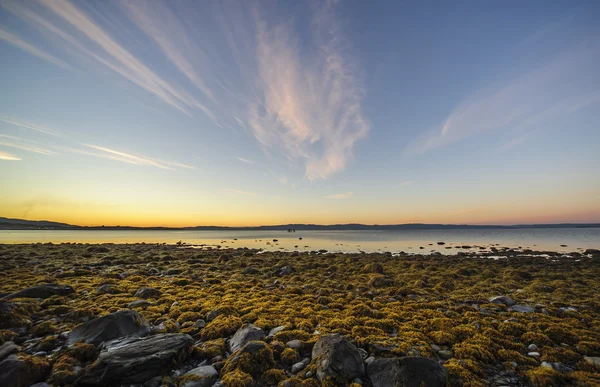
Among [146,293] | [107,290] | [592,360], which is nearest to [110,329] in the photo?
[146,293]

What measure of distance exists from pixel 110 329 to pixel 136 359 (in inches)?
109

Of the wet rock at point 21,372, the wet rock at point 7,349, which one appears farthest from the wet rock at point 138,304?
the wet rock at point 21,372

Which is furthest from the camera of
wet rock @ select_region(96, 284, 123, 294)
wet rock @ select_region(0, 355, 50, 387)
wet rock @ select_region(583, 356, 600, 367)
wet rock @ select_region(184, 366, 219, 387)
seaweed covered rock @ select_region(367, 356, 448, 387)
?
wet rock @ select_region(96, 284, 123, 294)

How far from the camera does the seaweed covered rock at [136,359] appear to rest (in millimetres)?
5949

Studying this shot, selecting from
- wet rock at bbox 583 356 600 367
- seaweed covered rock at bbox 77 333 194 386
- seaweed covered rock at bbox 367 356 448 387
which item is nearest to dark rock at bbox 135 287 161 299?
seaweed covered rock at bbox 77 333 194 386

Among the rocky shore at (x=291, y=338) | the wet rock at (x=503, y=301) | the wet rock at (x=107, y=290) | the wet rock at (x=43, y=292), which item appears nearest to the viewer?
the rocky shore at (x=291, y=338)

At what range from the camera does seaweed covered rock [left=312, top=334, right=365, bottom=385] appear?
20.8 feet

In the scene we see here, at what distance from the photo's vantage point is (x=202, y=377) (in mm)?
6309

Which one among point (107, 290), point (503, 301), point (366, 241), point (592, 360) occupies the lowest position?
point (366, 241)

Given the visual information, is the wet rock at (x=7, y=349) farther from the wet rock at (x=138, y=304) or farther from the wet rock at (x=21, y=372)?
the wet rock at (x=138, y=304)

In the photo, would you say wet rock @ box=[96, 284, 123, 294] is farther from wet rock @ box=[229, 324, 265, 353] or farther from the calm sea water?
the calm sea water

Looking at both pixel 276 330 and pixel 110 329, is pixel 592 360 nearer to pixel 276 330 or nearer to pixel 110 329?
pixel 276 330

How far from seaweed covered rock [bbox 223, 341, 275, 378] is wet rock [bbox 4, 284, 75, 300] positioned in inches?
503

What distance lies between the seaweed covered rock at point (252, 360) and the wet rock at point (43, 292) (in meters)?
12.8
